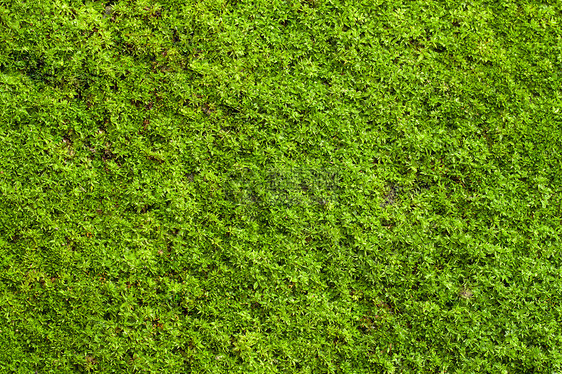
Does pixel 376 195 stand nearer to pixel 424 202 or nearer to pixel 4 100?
pixel 424 202

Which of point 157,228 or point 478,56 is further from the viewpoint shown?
point 478,56

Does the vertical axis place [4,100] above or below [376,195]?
below

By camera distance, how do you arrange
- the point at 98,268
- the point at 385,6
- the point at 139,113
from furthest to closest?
the point at 385,6, the point at 139,113, the point at 98,268

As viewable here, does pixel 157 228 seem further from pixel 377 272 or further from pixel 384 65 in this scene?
pixel 384 65

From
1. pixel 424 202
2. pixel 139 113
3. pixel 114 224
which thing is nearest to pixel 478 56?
pixel 424 202

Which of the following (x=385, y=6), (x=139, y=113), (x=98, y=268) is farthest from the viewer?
(x=385, y=6)

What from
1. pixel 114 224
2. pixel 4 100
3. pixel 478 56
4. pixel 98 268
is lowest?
pixel 98 268
